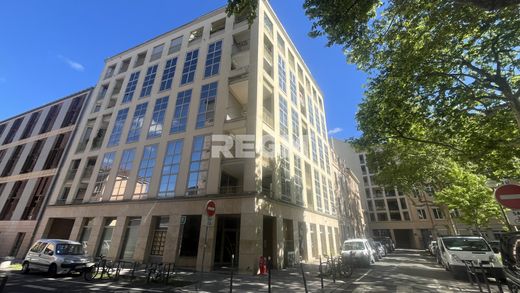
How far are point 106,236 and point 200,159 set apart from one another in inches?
381

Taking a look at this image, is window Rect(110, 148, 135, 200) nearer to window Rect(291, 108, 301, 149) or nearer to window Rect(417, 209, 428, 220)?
window Rect(291, 108, 301, 149)

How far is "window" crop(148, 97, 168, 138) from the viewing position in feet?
63.5

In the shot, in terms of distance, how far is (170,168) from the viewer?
17.0 metres

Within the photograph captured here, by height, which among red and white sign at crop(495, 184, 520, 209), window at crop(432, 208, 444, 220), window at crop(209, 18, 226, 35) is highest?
window at crop(209, 18, 226, 35)

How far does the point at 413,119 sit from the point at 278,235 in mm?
10426

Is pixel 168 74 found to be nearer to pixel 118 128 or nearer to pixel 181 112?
pixel 181 112

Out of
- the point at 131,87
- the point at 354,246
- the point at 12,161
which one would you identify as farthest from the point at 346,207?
the point at 12,161

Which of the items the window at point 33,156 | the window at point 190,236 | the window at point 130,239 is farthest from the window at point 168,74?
the window at point 33,156

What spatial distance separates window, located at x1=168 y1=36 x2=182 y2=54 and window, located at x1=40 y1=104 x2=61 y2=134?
60.6 feet

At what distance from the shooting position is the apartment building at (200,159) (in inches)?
585

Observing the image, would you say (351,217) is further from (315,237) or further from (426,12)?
(426,12)

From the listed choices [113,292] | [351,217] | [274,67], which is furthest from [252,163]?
[351,217]

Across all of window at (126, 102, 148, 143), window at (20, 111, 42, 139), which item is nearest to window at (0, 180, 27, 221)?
window at (20, 111, 42, 139)

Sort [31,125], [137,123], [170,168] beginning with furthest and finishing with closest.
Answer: [31,125], [137,123], [170,168]
